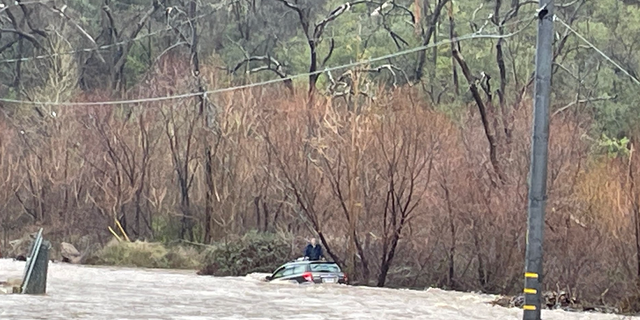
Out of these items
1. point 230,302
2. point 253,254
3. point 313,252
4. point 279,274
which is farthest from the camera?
point 253,254

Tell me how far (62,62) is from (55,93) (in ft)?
6.20

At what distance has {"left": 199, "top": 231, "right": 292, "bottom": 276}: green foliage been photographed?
4497 cm

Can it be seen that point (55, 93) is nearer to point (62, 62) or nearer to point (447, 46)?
point (62, 62)

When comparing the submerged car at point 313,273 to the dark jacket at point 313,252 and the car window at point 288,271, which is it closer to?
the car window at point 288,271

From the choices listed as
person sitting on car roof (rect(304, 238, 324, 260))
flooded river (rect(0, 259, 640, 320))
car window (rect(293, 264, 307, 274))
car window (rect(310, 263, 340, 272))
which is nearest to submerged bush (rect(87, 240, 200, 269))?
flooded river (rect(0, 259, 640, 320))

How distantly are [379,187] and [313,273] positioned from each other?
7725 millimetres

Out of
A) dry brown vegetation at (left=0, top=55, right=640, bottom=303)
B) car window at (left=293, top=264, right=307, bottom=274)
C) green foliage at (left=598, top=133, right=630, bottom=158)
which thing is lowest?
car window at (left=293, top=264, right=307, bottom=274)

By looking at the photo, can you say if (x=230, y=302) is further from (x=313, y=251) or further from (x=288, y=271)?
(x=313, y=251)

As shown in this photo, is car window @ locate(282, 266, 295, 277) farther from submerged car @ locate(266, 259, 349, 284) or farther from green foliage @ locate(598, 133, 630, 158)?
green foliage @ locate(598, 133, 630, 158)

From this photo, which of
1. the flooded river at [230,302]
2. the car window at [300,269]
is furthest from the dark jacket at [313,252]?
the car window at [300,269]

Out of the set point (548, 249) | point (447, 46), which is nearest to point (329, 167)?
point (548, 249)

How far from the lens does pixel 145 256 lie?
52375mm

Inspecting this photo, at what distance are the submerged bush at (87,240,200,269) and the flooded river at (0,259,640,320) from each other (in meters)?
9.72

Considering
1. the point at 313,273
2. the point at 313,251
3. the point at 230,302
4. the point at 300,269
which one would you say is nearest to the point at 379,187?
the point at 313,251
